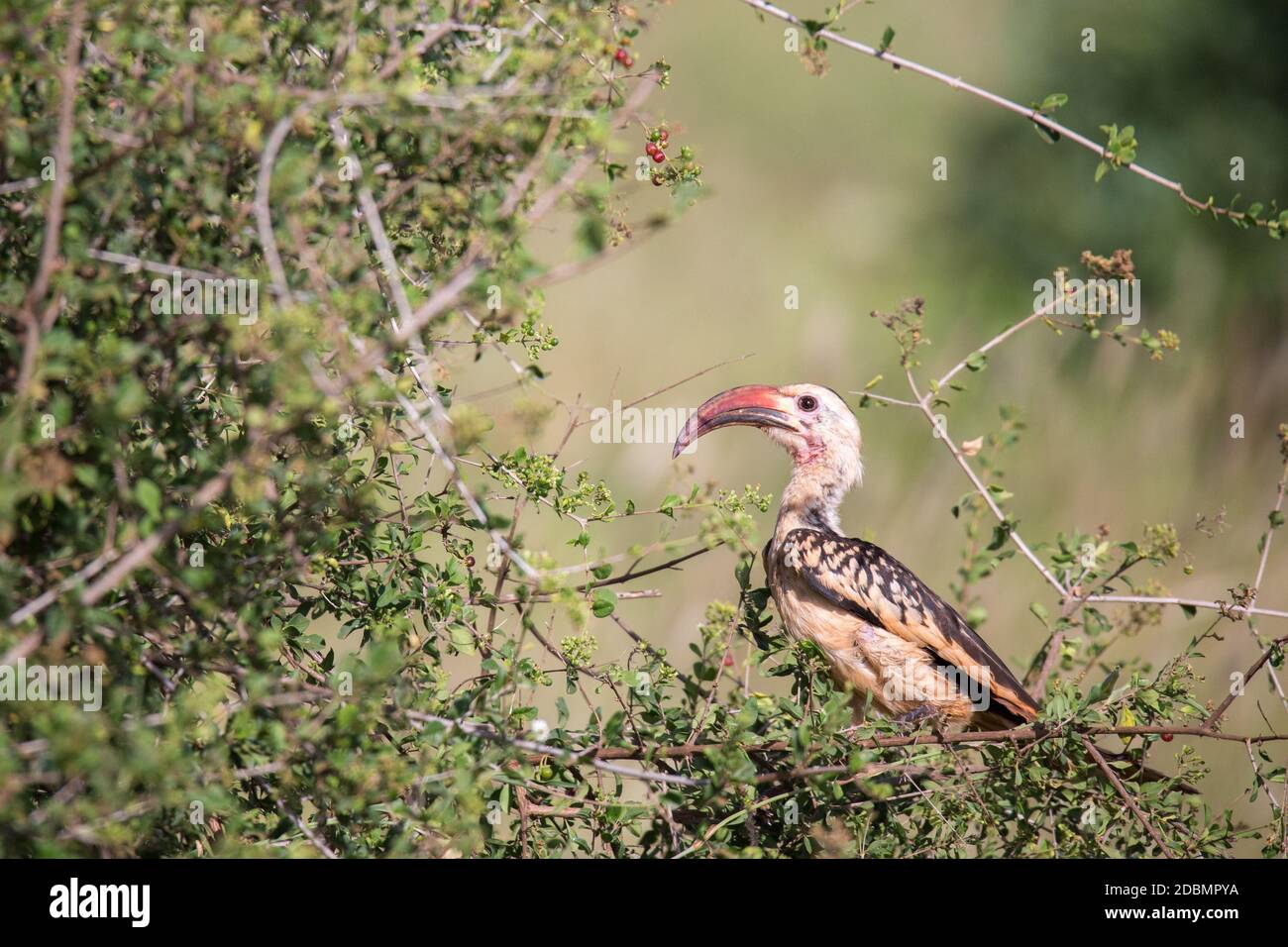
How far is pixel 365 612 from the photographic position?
2.65m

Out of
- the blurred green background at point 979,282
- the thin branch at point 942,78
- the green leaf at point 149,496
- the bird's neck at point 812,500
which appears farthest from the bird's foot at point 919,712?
the green leaf at point 149,496

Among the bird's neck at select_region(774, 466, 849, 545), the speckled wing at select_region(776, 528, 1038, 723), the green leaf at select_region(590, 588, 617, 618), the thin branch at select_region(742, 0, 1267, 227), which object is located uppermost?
the thin branch at select_region(742, 0, 1267, 227)

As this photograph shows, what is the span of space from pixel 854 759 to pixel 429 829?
32.6 inches

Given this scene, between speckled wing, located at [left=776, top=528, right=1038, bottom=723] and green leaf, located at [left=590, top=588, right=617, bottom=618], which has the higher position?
speckled wing, located at [left=776, top=528, right=1038, bottom=723]

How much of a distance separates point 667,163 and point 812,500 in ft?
5.89

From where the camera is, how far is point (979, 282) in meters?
6.87

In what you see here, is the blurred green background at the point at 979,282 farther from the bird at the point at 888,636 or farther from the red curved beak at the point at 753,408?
the bird at the point at 888,636

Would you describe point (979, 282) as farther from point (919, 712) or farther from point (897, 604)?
point (919, 712)

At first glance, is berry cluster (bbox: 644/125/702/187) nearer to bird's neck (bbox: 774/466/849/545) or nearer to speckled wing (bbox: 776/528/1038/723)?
speckled wing (bbox: 776/528/1038/723)

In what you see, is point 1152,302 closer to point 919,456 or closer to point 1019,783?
point 919,456

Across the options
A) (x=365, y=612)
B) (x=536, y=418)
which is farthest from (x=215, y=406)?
(x=536, y=418)

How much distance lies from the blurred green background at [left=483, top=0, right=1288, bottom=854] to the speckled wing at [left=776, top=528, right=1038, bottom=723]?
0.98m

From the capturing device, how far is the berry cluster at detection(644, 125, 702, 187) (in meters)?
2.56

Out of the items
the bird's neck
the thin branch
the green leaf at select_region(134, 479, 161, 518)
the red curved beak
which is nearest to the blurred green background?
the bird's neck
